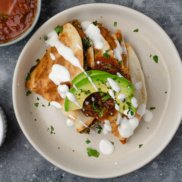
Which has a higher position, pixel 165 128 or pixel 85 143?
pixel 165 128

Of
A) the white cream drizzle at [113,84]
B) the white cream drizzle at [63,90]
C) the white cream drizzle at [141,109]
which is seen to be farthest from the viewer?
the white cream drizzle at [141,109]

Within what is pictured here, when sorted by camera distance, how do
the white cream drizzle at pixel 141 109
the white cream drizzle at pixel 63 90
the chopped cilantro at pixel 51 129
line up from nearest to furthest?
1. the white cream drizzle at pixel 63 90
2. the white cream drizzle at pixel 141 109
3. the chopped cilantro at pixel 51 129

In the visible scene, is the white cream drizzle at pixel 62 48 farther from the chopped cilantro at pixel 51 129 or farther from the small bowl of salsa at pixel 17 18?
the chopped cilantro at pixel 51 129

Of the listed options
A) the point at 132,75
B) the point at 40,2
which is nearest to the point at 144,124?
the point at 132,75

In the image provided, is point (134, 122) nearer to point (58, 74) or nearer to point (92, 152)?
point (92, 152)

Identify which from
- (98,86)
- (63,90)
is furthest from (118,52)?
(63,90)

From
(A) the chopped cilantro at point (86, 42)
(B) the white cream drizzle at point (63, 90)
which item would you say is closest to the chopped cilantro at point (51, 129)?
(B) the white cream drizzle at point (63, 90)

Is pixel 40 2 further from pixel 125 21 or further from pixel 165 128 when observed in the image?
pixel 165 128
